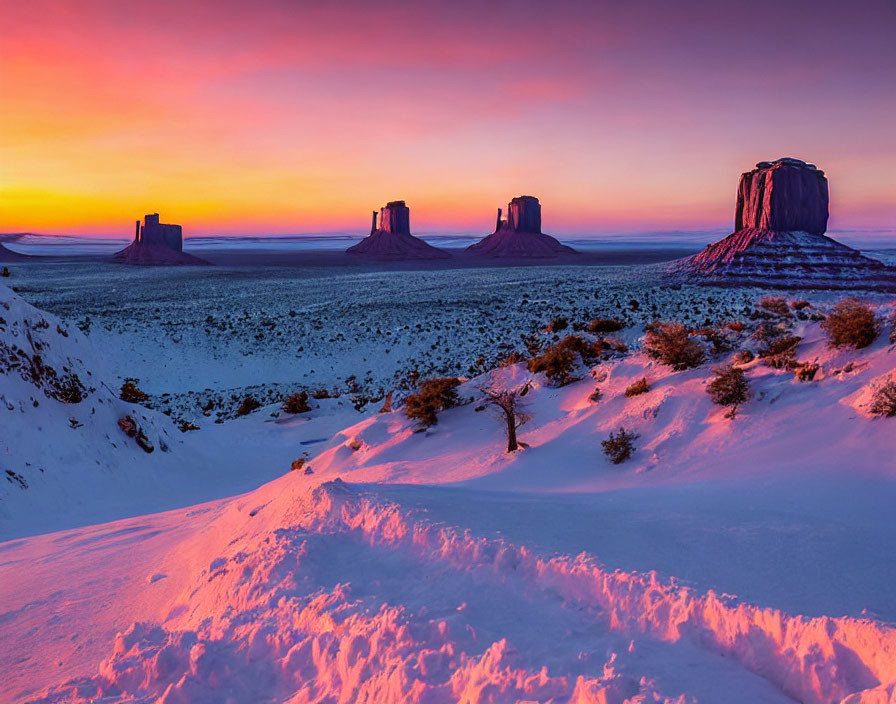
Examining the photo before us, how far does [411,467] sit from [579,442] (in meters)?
4.00

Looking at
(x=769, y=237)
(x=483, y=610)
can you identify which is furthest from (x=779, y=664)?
(x=769, y=237)

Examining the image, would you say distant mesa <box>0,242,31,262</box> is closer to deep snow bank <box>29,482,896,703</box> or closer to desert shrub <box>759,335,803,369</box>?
deep snow bank <box>29,482,896,703</box>

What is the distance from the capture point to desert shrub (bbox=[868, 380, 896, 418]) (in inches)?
365

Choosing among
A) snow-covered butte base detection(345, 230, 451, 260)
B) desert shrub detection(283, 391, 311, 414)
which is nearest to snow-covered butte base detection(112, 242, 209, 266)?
snow-covered butte base detection(345, 230, 451, 260)

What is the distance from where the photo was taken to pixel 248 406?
84.6ft

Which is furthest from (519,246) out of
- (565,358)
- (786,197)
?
(565,358)

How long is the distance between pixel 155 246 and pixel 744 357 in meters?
134

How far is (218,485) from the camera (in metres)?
16.5

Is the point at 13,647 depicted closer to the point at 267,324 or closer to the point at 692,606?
the point at 692,606

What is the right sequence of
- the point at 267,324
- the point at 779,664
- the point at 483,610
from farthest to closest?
the point at 267,324, the point at 483,610, the point at 779,664

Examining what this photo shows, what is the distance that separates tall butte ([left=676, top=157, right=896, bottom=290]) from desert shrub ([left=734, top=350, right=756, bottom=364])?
5152cm

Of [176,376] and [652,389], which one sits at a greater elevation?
[652,389]

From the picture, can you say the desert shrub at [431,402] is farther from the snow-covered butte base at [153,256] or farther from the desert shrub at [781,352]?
the snow-covered butte base at [153,256]

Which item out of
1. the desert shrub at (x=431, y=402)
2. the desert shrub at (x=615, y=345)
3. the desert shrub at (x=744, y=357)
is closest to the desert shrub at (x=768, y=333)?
the desert shrub at (x=744, y=357)
